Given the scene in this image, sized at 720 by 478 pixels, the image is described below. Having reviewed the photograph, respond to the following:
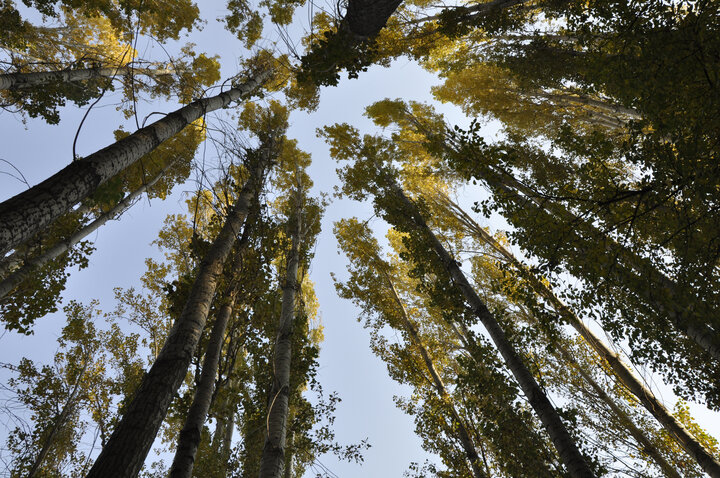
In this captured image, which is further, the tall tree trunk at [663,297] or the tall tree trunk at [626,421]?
the tall tree trunk at [626,421]

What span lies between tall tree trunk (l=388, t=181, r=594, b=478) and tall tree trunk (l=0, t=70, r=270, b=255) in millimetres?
5028

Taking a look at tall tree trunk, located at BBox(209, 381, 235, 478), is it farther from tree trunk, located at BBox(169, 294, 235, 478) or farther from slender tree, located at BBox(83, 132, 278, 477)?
slender tree, located at BBox(83, 132, 278, 477)

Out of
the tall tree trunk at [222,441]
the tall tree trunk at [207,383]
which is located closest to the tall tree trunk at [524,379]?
the tall tree trunk at [207,383]

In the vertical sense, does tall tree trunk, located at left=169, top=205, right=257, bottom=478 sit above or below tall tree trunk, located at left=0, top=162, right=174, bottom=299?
below

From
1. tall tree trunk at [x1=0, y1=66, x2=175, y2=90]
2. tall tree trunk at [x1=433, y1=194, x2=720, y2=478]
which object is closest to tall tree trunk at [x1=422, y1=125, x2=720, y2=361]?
tall tree trunk at [x1=433, y1=194, x2=720, y2=478]

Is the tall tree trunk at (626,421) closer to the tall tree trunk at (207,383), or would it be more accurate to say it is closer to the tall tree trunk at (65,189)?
the tall tree trunk at (207,383)

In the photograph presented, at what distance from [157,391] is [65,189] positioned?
1.59m

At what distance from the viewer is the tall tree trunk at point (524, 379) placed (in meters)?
3.60

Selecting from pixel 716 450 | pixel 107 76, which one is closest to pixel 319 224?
pixel 107 76

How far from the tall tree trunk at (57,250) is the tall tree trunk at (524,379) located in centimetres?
544

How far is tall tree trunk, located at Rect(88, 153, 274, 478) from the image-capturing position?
2.07 m

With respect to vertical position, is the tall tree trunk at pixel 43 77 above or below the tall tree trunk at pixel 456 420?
above

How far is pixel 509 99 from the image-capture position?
1101cm

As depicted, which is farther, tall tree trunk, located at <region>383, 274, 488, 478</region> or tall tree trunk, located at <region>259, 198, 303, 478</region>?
tall tree trunk, located at <region>383, 274, 488, 478</region>
